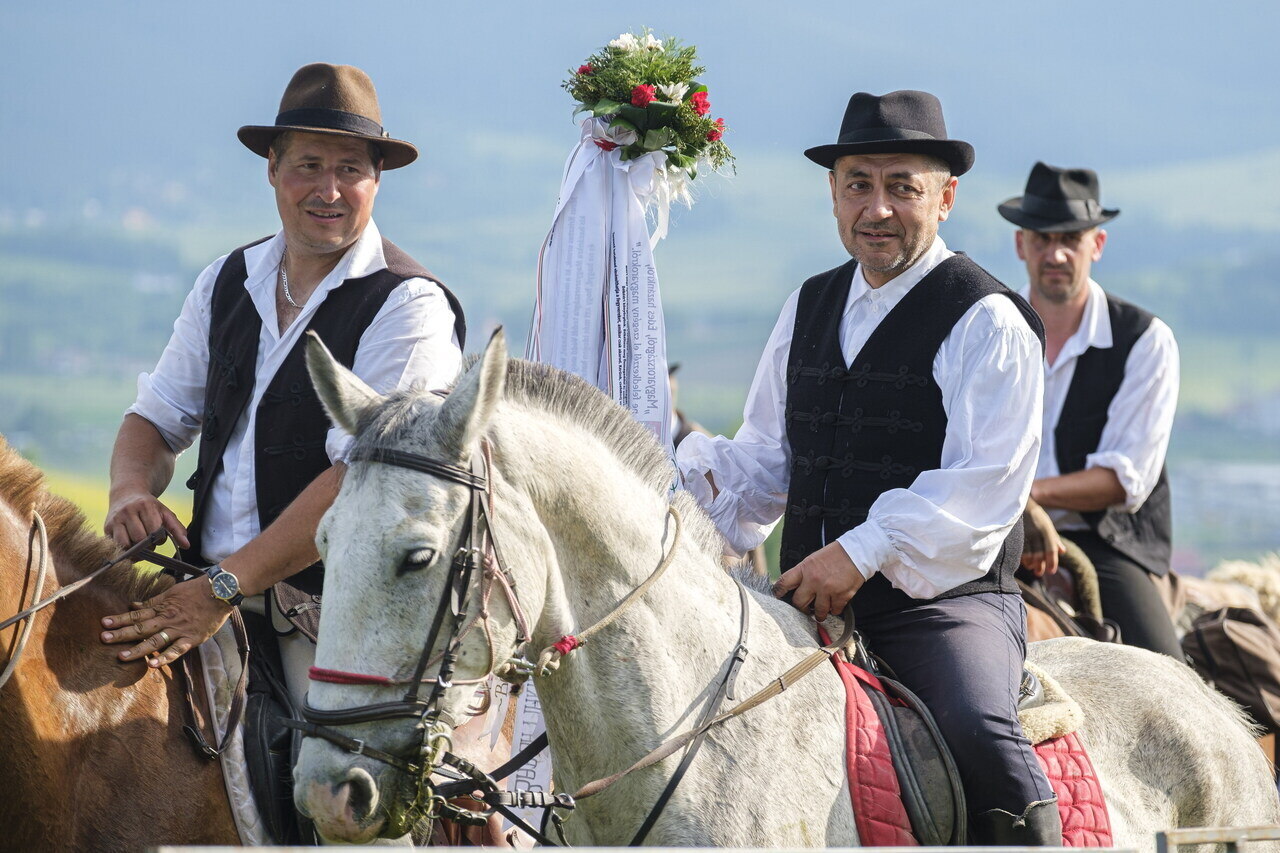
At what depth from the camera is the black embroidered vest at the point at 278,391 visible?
13.2 ft

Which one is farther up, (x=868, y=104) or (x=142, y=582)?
(x=868, y=104)

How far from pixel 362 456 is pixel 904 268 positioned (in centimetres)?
187

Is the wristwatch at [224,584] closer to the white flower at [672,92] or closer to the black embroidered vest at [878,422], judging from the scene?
the black embroidered vest at [878,422]

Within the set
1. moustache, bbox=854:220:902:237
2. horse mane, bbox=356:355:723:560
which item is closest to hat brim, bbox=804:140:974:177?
moustache, bbox=854:220:902:237

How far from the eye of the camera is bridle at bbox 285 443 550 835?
262cm

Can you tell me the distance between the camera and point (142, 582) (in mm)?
3768

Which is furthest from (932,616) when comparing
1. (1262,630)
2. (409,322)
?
(1262,630)

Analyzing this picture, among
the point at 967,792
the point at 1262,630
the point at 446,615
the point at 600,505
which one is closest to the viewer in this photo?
the point at 446,615

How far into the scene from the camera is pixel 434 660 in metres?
2.68

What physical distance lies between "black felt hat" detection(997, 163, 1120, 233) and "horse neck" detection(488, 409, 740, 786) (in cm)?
448

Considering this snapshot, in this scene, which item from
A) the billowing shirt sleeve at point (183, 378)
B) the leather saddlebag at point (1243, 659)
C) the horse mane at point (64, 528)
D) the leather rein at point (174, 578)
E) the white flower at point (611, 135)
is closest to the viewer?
the leather rein at point (174, 578)

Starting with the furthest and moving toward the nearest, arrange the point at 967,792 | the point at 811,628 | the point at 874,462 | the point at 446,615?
the point at 874,462, the point at 811,628, the point at 967,792, the point at 446,615

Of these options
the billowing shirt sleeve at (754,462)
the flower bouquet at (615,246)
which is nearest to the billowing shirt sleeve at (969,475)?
the billowing shirt sleeve at (754,462)

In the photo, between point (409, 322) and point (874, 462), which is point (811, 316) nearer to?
point (874, 462)
